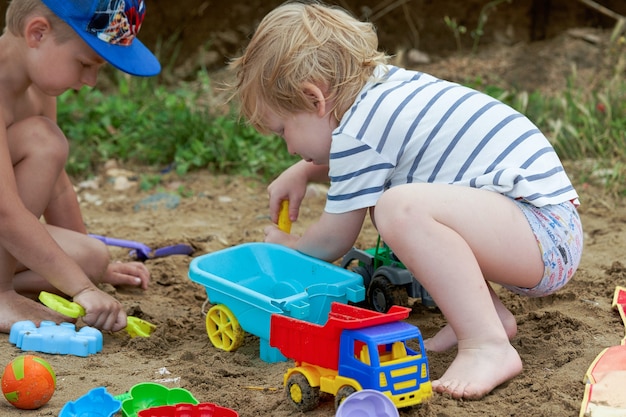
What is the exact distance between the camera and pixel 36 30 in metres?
2.71

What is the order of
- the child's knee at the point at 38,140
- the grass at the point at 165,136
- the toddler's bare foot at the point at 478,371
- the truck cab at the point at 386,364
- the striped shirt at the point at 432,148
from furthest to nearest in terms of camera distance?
1. the grass at the point at 165,136
2. the child's knee at the point at 38,140
3. the striped shirt at the point at 432,148
4. the toddler's bare foot at the point at 478,371
5. the truck cab at the point at 386,364

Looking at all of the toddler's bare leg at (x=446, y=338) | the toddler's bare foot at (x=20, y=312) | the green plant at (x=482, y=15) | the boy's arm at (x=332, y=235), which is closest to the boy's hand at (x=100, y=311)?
the toddler's bare foot at (x=20, y=312)

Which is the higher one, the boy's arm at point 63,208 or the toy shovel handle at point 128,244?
the boy's arm at point 63,208

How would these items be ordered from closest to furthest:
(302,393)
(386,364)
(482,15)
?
(386,364), (302,393), (482,15)

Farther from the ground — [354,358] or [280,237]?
[354,358]

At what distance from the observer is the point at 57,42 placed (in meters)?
2.72

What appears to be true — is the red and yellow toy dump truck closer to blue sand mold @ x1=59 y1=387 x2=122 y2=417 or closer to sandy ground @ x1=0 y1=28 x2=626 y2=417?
sandy ground @ x1=0 y1=28 x2=626 y2=417

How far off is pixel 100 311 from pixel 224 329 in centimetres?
38

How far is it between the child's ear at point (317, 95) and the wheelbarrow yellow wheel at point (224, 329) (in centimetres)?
62

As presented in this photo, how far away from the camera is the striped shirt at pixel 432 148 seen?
2338mm

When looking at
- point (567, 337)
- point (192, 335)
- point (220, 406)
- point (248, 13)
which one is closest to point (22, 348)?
point (192, 335)

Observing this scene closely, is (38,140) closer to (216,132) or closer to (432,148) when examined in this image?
(432,148)

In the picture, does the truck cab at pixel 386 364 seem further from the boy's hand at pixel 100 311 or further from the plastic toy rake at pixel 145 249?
the plastic toy rake at pixel 145 249

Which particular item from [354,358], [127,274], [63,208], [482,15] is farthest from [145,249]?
[482,15]
